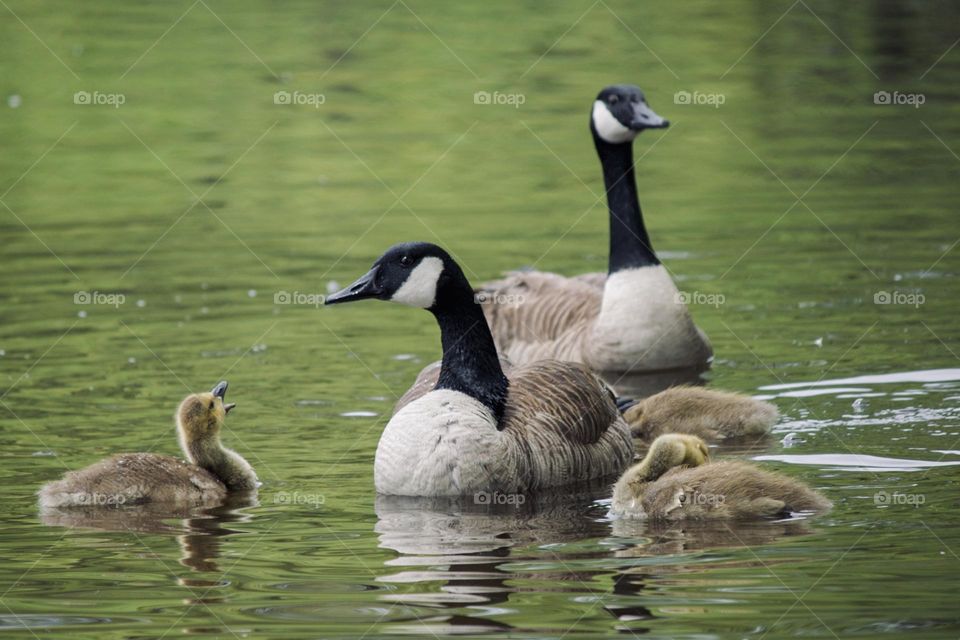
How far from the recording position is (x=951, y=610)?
7.85m

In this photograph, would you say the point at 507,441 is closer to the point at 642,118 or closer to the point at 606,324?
the point at 606,324

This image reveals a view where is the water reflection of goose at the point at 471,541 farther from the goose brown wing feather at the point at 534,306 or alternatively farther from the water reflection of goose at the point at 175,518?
the goose brown wing feather at the point at 534,306

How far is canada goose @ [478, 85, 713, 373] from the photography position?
14.4 metres

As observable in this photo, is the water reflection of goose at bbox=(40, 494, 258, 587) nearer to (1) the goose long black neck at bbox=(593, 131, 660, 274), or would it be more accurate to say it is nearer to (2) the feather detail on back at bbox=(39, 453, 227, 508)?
(2) the feather detail on back at bbox=(39, 453, 227, 508)

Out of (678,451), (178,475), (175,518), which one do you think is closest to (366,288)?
(178,475)

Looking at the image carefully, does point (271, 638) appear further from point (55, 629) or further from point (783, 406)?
point (783, 406)

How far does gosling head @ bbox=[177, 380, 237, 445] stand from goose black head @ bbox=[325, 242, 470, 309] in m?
1.20

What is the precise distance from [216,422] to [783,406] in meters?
4.30

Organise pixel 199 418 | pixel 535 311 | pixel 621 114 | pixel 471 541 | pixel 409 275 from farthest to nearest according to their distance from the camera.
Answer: pixel 535 311
pixel 621 114
pixel 199 418
pixel 409 275
pixel 471 541

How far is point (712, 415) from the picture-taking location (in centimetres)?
1204

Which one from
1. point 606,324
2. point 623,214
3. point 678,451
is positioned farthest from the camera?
point 623,214

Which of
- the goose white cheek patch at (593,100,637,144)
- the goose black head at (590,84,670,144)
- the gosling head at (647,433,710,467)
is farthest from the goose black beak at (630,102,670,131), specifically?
the gosling head at (647,433,710,467)

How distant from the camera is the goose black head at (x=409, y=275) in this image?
10.8 metres

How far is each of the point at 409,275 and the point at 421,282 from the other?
10 cm
